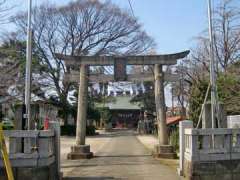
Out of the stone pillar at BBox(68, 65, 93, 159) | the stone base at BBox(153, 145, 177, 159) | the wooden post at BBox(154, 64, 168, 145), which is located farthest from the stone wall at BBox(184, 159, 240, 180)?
the stone pillar at BBox(68, 65, 93, 159)

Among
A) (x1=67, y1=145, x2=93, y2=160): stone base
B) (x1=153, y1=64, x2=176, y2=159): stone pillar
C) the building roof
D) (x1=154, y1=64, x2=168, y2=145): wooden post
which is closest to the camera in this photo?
(x1=153, y1=64, x2=176, y2=159): stone pillar

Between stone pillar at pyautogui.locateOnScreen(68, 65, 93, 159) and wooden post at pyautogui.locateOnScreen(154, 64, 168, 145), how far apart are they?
338 cm

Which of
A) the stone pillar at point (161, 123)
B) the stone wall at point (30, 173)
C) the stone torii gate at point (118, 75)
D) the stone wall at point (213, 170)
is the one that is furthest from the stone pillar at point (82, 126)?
the stone wall at point (213, 170)

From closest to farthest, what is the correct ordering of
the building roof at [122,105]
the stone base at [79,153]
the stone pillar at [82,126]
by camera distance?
the stone base at [79,153]
the stone pillar at [82,126]
the building roof at [122,105]

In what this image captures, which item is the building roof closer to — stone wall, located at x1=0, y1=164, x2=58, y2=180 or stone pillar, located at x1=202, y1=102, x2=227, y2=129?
stone pillar, located at x1=202, y1=102, x2=227, y2=129

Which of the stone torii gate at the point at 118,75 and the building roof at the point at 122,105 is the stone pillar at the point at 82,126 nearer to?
the stone torii gate at the point at 118,75

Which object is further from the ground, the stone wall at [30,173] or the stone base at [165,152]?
the stone wall at [30,173]

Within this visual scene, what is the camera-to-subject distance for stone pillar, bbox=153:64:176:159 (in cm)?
1918

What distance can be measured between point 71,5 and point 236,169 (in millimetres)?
35137

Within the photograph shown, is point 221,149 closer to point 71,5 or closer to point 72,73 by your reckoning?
point 72,73

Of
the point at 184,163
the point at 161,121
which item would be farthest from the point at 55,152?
the point at 161,121

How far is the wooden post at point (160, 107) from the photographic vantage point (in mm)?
19625

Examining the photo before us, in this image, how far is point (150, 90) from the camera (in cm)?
6259

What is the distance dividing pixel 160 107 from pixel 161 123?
764 mm
